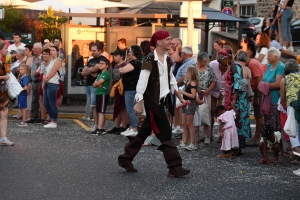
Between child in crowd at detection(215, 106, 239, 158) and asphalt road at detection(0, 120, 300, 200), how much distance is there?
0.26 meters

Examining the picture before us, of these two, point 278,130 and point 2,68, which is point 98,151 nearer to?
point 2,68

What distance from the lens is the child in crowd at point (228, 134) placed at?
1222 centimetres

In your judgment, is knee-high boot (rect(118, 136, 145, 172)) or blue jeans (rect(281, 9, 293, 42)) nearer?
knee-high boot (rect(118, 136, 145, 172))

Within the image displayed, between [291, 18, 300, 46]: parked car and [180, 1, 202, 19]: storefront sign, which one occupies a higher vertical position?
[180, 1, 202, 19]: storefront sign

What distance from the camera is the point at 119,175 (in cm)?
1042

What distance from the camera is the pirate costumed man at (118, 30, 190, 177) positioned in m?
10.4

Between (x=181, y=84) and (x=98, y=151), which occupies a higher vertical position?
(x=181, y=84)

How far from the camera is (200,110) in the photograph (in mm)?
13680

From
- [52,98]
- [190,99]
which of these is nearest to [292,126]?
[190,99]

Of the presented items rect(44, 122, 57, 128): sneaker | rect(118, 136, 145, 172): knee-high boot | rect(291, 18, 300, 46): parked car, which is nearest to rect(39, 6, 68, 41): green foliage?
rect(291, 18, 300, 46): parked car

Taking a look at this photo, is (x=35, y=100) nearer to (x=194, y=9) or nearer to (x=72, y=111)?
(x=72, y=111)

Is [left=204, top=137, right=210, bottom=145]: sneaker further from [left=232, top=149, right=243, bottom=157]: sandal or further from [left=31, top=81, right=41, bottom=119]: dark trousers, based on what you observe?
[left=31, top=81, right=41, bottom=119]: dark trousers

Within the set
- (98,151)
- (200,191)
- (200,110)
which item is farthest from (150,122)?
(200,110)

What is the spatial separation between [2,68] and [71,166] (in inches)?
110
